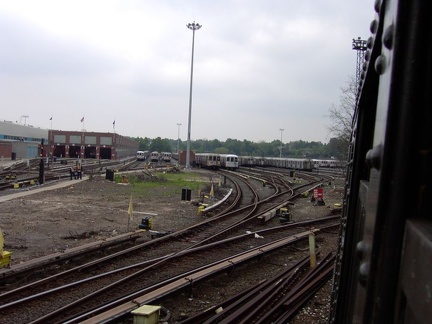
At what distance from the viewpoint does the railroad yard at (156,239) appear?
7.37 metres

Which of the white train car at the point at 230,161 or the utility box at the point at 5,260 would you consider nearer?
the utility box at the point at 5,260

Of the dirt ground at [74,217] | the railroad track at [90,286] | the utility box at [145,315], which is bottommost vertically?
the dirt ground at [74,217]

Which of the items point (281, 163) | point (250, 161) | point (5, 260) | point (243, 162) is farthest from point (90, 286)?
point (243, 162)

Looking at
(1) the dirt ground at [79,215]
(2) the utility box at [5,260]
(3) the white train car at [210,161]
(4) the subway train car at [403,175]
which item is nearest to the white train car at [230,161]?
(3) the white train car at [210,161]

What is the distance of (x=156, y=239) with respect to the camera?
1148cm

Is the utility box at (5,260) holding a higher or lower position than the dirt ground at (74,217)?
higher

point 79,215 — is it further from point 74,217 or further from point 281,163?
point 281,163

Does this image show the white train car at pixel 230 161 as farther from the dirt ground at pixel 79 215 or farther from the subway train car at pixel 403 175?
the subway train car at pixel 403 175

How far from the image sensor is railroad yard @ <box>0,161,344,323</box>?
24.2 feet

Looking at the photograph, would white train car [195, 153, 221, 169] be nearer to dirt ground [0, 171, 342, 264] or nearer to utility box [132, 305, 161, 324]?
dirt ground [0, 171, 342, 264]

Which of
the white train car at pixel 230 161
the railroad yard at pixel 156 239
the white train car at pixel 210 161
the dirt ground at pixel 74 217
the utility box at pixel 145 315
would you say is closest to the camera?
the utility box at pixel 145 315

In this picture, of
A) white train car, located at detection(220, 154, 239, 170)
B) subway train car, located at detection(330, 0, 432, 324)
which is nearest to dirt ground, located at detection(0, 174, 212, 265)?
subway train car, located at detection(330, 0, 432, 324)

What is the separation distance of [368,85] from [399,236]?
4.17 feet

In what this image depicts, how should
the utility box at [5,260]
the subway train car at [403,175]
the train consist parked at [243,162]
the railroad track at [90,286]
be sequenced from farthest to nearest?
1. the train consist parked at [243,162]
2. the utility box at [5,260]
3. the railroad track at [90,286]
4. the subway train car at [403,175]
